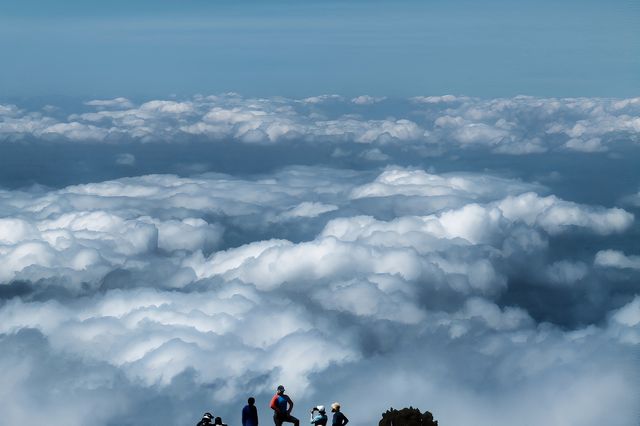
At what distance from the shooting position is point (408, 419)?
2897 centimetres

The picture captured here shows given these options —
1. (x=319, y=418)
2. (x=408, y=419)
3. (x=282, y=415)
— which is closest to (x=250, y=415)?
(x=282, y=415)

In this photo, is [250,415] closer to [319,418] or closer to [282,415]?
[282,415]

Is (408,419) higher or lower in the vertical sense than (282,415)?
lower

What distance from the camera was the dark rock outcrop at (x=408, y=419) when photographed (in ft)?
94.5

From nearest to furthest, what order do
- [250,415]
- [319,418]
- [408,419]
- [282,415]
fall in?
[408,419] → [319,418] → [250,415] → [282,415]

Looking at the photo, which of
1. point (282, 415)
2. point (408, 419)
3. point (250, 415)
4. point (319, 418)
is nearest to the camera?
point (408, 419)

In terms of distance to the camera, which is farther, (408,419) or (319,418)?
(319,418)

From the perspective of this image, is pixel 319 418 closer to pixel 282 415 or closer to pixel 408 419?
pixel 282 415

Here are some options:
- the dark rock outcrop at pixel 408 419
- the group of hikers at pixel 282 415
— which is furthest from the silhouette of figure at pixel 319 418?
the dark rock outcrop at pixel 408 419

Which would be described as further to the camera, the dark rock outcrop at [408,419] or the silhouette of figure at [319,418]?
the silhouette of figure at [319,418]

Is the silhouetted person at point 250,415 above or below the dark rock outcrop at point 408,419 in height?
above

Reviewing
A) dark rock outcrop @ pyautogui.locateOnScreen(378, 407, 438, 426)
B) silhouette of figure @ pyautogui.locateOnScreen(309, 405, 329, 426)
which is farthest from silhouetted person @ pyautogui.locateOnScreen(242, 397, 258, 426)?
dark rock outcrop @ pyautogui.locateOnScreen(378, 407, 438, 426)

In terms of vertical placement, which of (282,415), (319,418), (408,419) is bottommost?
(408,419)

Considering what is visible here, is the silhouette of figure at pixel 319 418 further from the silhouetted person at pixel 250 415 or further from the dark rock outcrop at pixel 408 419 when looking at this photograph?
the dark rock outcrop at pixel 408 419
